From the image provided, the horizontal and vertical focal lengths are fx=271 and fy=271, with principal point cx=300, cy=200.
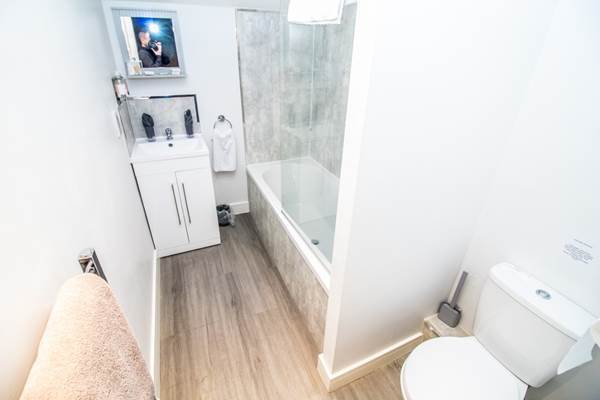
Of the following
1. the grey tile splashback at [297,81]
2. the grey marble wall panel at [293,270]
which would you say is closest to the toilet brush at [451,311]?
the grey marble wall panel at [293,270]

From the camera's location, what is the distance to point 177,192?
7.09 feet

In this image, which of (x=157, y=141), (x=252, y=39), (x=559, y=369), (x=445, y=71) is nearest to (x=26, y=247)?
(x=445, y=71)

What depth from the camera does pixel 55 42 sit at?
0.92m

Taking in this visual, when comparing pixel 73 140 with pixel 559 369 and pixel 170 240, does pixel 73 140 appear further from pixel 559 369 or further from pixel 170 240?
pixel 559 369

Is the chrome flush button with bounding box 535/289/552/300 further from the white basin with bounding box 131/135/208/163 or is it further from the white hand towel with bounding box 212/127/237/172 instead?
the white hand towel with bounding box 212/127/237/172

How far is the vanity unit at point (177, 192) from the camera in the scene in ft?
6.66

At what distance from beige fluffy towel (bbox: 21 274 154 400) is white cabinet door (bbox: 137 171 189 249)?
5.20 ft

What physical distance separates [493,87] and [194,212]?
213 centimetres

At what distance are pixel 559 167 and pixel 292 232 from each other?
134 centimetres

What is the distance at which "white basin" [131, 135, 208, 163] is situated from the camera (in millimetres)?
1998

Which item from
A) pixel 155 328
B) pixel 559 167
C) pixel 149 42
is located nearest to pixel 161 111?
pixel 149 42

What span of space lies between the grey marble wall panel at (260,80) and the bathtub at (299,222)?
8.1 inches

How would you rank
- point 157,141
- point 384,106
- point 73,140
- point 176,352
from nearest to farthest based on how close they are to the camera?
1. point 384,106
2. point 73,140
3. point 176,352
4. point 157,141

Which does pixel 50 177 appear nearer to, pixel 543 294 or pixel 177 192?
pixel 177 192
